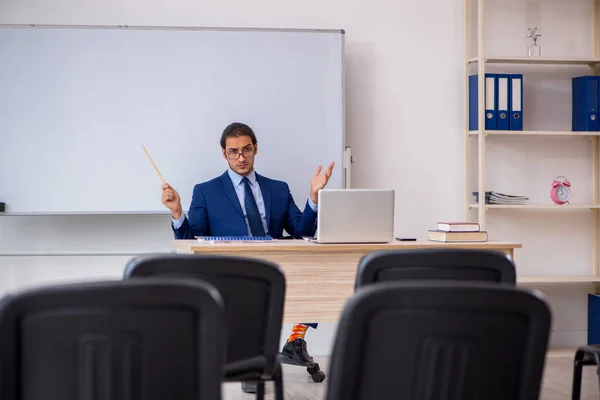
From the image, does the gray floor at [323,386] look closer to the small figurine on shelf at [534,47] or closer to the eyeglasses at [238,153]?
the eyeglasses at [238,153]

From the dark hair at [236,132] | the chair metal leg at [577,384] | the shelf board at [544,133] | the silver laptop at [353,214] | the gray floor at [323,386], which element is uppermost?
the shelf board at [544,133]

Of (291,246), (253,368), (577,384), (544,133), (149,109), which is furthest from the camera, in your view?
(544,133)

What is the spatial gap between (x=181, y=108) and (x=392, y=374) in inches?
151

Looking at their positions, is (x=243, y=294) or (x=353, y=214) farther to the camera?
(x=353, y=214)

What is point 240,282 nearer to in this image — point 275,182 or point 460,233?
point 460,233

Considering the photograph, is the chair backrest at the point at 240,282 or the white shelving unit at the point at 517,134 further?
the white shelving unit at the point at 517,134

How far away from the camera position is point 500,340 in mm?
1403

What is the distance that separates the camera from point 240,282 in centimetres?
202

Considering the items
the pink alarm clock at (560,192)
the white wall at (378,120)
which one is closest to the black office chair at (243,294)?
the white wall at (378,120)

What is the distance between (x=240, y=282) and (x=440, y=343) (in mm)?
730

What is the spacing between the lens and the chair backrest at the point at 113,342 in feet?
4.09

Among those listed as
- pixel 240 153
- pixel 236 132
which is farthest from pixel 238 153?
pixel 236 132

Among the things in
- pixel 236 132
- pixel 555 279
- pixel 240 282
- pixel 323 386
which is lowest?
pixel 323 386

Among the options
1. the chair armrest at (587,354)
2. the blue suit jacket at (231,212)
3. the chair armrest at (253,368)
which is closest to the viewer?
the chair armrest at (253,368)
